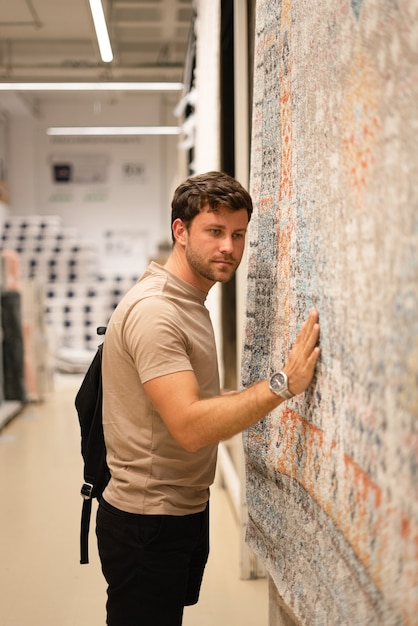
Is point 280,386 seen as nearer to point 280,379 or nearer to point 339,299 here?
point 280,379

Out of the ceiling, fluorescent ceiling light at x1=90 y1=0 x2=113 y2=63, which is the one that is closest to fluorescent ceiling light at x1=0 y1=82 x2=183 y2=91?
the ceiling

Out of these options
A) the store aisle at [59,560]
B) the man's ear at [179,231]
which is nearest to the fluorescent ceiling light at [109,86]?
the store aisle at [59,560]

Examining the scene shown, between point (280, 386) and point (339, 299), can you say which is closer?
point (339, 299)

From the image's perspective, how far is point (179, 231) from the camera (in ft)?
5.81

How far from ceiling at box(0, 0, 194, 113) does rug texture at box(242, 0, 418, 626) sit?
7985mm

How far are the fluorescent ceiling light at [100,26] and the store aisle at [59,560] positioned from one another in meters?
3.71

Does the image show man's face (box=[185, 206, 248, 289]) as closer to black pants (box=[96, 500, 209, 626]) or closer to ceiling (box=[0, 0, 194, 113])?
black pants (box=[96, 500, 209, 626])

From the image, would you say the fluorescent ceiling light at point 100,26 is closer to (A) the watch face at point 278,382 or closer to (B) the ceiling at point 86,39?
(B) the ceiling at point 86,39

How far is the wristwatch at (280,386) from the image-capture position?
4.55 feet

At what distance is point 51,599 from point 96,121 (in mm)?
12742

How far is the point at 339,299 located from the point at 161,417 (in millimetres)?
633

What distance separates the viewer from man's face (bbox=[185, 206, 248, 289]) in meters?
1.68

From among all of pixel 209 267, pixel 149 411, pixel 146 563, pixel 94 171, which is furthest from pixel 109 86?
pixel 146 563

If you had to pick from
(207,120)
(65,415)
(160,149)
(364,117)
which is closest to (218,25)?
(207,120)
